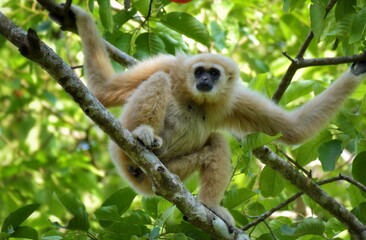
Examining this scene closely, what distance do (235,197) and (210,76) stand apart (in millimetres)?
1328

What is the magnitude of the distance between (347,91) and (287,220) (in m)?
1.26

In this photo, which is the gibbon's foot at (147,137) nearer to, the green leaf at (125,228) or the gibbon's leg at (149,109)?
the gibbon's leg at (149,109)

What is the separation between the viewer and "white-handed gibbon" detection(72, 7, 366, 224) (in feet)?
17.0

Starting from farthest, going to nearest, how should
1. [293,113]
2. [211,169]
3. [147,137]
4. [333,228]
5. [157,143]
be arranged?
[293,113], [211,169], [333,228], [157,143], [147,137]

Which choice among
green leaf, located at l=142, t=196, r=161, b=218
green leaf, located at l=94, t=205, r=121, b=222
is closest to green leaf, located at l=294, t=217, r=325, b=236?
green leaf, located at l=142, t=196, r=161, b=218

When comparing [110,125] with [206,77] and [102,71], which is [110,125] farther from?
[206,77]

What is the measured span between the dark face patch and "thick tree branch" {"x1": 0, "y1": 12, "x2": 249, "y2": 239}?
1.49 meters

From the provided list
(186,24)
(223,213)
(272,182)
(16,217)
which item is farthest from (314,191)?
(16,217)

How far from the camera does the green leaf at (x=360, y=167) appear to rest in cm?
486

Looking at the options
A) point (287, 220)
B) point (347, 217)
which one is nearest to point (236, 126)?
point (287, 220)

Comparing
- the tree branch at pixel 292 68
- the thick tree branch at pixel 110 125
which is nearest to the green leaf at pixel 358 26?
the tree branch at pixel 292 68

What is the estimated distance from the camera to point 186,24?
562cm

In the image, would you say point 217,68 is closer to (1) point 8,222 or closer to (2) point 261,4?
(1) point 8,222

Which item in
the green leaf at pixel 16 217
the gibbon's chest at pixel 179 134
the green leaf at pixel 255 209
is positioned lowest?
the green leaf at pixel 16 217
